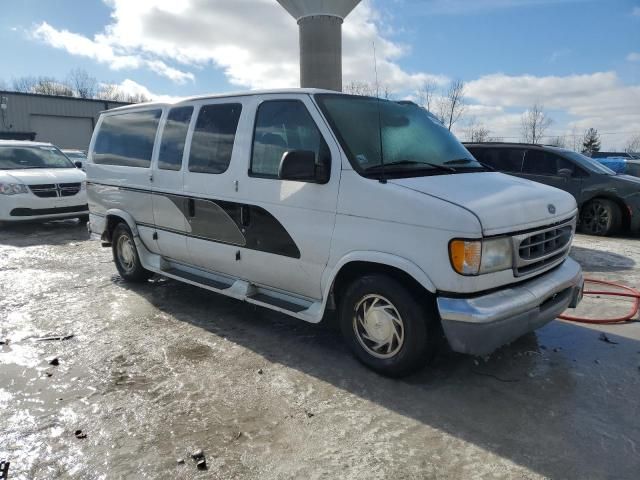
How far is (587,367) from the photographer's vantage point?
3.81 metres

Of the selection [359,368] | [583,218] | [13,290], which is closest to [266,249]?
[359,368]

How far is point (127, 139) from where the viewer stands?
5.81 m

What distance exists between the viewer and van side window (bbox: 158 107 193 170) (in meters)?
4.96

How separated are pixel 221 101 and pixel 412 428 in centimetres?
338

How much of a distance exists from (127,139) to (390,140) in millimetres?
3516

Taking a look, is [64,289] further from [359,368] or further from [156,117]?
[359,368]

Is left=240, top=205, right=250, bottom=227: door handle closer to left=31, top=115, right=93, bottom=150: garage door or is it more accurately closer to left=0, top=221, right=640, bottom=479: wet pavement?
left=0, top=221, right=640, bottom=479: wet pavement

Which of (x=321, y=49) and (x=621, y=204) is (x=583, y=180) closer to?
(x=621, y=204)

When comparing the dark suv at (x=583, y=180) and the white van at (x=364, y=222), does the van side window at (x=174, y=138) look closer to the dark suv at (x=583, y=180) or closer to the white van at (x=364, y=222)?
the white van at (x=364, y=222)

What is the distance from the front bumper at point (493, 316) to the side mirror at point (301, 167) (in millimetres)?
1309

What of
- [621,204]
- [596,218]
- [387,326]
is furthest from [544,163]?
[387,326]

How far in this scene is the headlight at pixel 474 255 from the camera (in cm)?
304

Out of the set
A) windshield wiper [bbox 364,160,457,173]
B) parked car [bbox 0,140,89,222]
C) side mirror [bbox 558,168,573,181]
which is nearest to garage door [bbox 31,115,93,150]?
parked car [bbox 0,140,89,222]

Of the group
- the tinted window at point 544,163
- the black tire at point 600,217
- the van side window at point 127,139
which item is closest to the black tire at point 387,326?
the van side window at point 127,139
